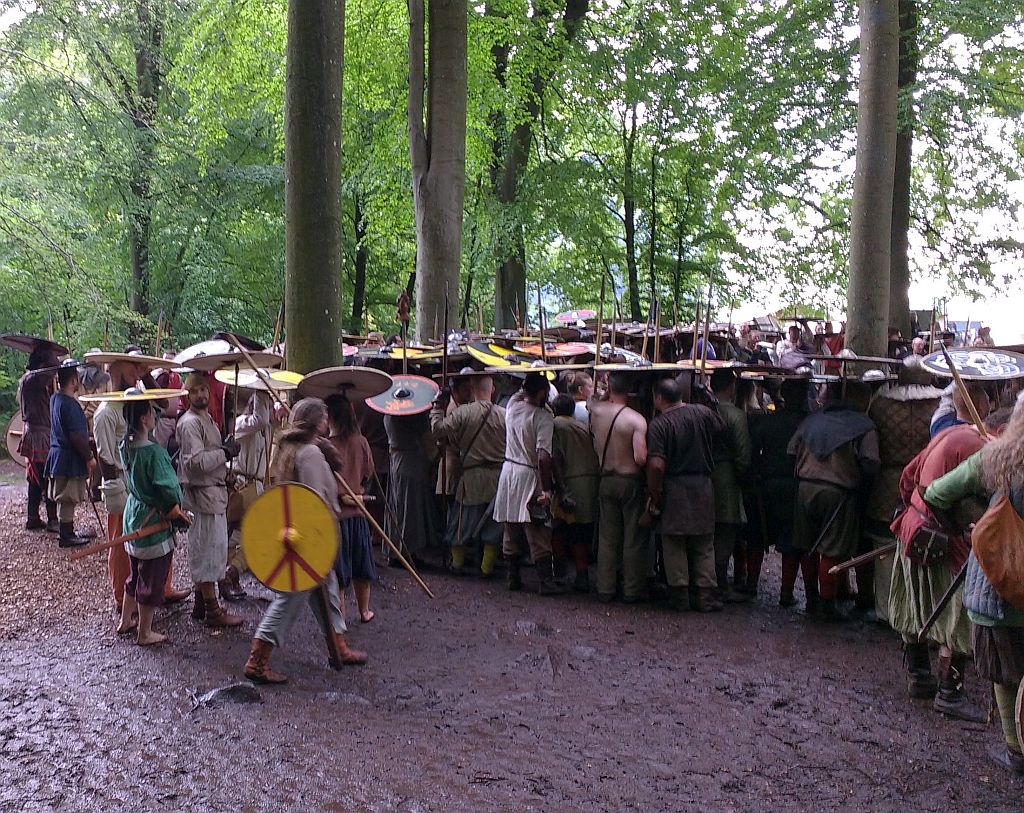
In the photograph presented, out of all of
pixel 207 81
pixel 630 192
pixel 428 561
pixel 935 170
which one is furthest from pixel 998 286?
pixel 207 81

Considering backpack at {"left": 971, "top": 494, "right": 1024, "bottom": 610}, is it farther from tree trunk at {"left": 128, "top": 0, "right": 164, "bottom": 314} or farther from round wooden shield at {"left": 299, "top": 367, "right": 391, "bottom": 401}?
tree trunk at {"left": 128, "top": 0, "right": 164, "bottom": 314}

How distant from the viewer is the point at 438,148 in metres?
13.1

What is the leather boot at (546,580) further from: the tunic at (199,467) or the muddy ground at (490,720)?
the tunic at (199,467)

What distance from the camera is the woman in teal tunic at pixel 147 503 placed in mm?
6387

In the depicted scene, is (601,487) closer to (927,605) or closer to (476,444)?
(476,444)

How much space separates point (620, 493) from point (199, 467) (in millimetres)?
3411

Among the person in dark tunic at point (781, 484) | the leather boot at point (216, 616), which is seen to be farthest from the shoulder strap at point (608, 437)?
the leather boot at point (216, 616)

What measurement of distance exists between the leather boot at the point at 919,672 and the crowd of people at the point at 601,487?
0.6 inches

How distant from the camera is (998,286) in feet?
57.1

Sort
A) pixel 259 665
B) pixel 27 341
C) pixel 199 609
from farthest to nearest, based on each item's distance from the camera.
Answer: pixel 27 341, pixel 199 609, pixel 259 665

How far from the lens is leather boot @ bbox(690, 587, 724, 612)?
7816mm

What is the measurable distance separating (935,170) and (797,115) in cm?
412

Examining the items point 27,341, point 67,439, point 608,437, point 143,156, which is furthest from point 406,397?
point 143,156

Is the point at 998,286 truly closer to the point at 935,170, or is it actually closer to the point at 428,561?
the point at 935,170
